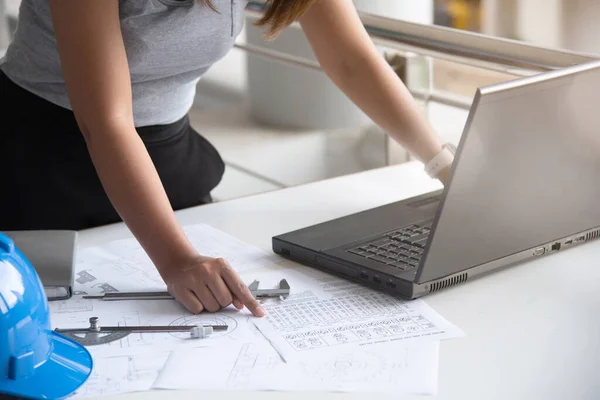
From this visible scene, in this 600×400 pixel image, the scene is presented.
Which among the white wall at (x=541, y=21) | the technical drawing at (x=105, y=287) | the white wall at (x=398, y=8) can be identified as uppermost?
the white wall at (x=398, y=8)

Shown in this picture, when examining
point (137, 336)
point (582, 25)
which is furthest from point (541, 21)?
point (137, 336)

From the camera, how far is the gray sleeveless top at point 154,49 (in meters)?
1.23

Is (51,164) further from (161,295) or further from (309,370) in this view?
(309,370)

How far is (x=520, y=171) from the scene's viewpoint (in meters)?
1.05

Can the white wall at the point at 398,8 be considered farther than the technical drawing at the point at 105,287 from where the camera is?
Yes

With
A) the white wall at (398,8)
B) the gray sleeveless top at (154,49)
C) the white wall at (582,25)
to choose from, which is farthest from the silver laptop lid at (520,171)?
the white wall at (582,25)

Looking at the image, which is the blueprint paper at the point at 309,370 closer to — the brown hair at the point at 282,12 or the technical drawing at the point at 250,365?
the technical drawing at the point at 250,365

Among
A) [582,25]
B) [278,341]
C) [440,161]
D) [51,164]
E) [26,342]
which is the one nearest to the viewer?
[26,342]

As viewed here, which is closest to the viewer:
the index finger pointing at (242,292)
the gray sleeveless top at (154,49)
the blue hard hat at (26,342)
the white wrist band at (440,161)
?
the blue hard hat at (26,342)

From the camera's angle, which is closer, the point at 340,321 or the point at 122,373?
the point at 122,373

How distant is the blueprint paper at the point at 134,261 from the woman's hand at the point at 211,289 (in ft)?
0.25

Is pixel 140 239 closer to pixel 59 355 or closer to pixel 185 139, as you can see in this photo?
pixel 59 355

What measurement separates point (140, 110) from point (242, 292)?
1.54 feet

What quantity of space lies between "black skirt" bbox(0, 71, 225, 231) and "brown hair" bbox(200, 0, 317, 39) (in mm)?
267
